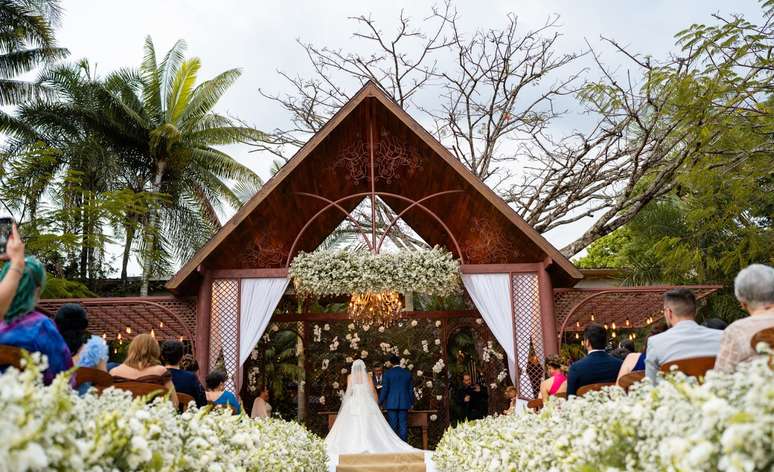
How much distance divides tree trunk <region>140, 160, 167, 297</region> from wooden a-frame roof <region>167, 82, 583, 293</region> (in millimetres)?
10187

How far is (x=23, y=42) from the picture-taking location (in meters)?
21.6

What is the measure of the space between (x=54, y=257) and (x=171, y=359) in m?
14.1

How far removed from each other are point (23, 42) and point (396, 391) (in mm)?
17494

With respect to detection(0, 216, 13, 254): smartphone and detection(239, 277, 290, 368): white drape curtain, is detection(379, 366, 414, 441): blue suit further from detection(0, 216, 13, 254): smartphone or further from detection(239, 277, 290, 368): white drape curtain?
detection(0, 216, 13, 254): smartphone

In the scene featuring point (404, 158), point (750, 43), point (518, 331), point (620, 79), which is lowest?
point (518, 331)

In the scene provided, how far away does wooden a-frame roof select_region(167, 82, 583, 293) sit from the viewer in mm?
10383

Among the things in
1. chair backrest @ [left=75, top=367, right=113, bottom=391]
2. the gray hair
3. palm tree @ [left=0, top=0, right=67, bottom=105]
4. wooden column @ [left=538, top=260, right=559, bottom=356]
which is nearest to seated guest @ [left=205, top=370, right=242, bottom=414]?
chair backrest @ [left=75, top=367, right=113, bottom=391]

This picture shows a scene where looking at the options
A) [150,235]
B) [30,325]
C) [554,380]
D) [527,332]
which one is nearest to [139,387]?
[30,325]

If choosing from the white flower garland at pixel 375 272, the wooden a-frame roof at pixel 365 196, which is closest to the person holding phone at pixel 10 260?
the wooden a-frame roof at pixel 365 196

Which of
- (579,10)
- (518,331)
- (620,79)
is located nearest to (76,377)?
(518,331)

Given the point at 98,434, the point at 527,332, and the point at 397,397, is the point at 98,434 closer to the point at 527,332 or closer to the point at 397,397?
the point at 527,332

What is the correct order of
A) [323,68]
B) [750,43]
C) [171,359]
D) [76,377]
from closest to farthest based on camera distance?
[76,377] < [171,359] < [750,43] < [323,68]

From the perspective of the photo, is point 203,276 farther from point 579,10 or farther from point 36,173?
point 579,10

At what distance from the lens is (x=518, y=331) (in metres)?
10.5
